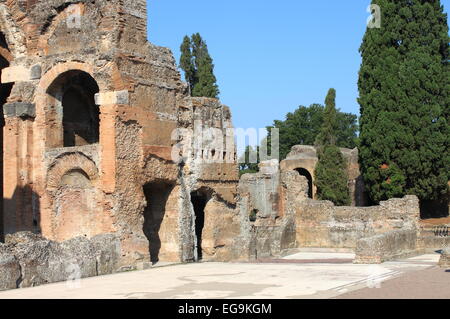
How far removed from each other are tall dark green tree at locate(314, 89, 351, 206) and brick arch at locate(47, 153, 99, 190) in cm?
1705

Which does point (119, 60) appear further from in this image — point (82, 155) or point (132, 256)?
point (132, 256)

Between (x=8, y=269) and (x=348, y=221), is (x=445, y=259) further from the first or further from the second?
(x=348, y=221)

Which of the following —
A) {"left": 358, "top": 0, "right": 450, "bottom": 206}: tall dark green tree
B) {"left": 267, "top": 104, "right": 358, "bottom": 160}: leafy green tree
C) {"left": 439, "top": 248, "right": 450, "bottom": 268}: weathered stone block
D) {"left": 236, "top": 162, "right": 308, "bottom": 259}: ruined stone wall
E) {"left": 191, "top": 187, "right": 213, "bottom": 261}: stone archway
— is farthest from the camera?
{"left": 267, "top": 104, "right": 358, "bottom": 160}: leafy green tree

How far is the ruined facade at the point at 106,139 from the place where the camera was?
1591cm

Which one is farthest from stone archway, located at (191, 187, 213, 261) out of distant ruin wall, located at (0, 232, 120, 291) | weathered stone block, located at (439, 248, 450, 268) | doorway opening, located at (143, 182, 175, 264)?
weathered stone block, located at (439, 248, 450, 268)

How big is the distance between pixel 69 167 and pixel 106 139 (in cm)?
175

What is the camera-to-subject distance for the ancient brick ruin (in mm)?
15789

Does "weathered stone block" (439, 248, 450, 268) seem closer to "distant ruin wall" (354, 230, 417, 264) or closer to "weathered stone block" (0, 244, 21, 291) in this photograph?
"distant ruin wall" (354, 230, 417, 264)

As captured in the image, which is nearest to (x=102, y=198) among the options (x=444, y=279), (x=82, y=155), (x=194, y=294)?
(x=82, y=155)

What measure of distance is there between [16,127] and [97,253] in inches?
208

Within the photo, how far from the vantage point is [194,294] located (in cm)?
1034

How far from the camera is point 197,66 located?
131 feet

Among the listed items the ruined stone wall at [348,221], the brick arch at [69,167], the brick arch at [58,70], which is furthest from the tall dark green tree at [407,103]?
the brick arch at [58,70]

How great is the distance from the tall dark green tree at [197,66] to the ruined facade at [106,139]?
18.6 metres
